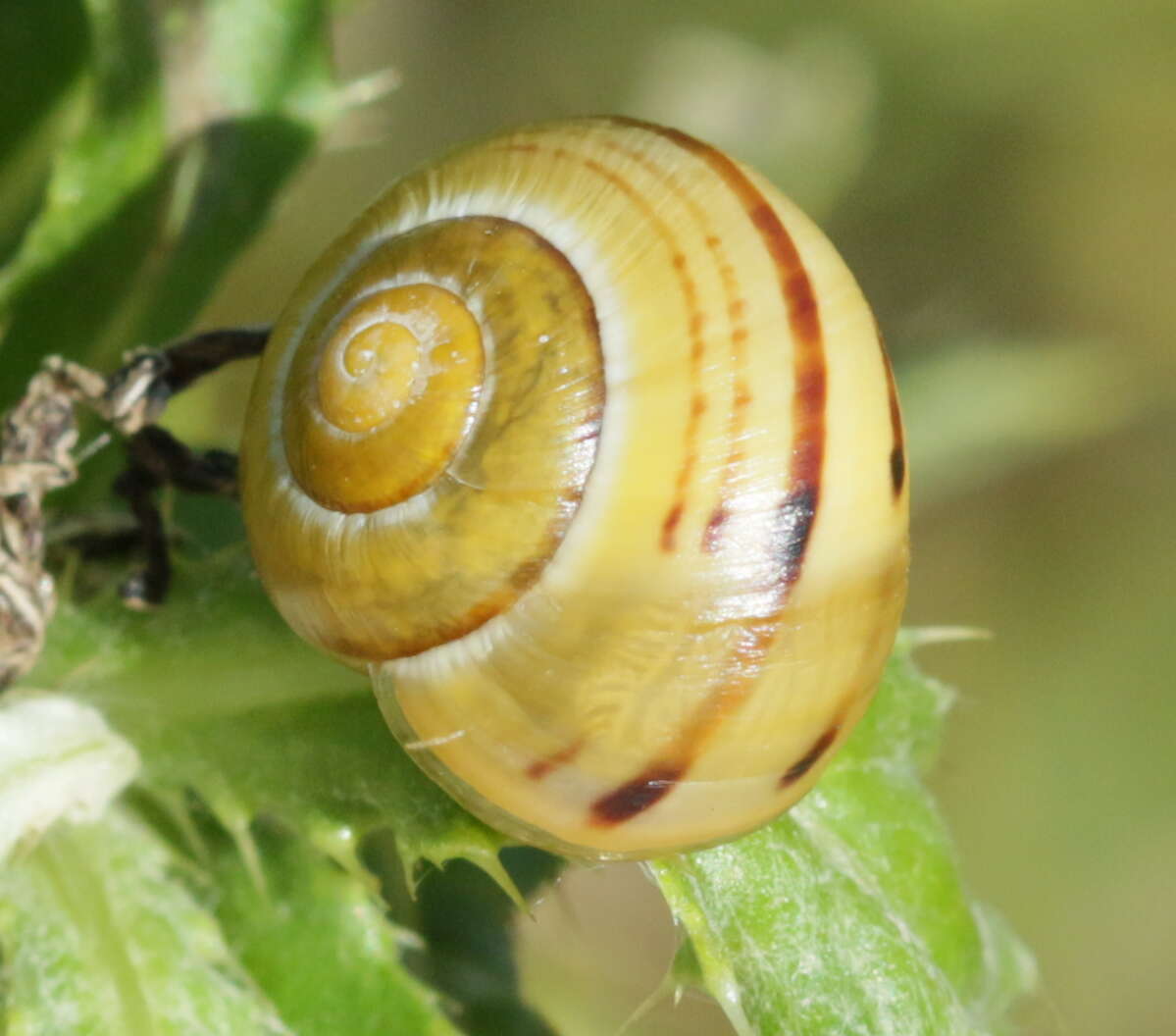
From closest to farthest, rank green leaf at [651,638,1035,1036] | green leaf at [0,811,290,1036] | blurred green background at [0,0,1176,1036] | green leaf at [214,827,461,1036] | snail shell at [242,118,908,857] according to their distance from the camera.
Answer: snail shell at [242,118,908,857], green leaf at [651,638,1035,1036], green leaf at [0,811,290,1036], green leaf at [214,827,461,1036], blurred green background at [0,0,1176,1036]

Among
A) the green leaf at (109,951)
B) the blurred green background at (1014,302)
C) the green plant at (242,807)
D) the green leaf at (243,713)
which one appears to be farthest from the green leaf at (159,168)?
the blurred green background at (1014,302)

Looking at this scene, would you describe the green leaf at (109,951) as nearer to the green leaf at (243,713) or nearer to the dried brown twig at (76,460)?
the green leaf at (243,713)

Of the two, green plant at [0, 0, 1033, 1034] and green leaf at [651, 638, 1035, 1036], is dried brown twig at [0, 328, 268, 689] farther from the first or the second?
green leaf at [651, 638, 1035, 1036]

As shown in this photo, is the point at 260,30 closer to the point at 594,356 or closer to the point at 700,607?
the point at 594,356

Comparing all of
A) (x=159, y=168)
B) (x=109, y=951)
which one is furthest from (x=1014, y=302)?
(x=109, y=951)

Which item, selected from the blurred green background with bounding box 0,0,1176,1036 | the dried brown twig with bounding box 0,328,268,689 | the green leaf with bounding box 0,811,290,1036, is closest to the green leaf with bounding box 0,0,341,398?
the dried brown twig with bounding box 0,328,268,689

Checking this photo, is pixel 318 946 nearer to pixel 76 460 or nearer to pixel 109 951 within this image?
pixel 109 951
